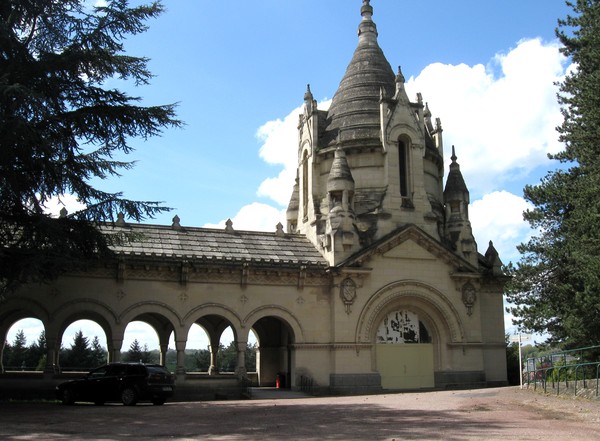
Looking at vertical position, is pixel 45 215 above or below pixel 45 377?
above

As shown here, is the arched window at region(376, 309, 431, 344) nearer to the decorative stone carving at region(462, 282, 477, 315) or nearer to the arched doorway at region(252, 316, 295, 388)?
the decorative stone carving at region(462, 282, 477, 315)

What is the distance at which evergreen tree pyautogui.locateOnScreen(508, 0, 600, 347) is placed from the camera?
26.8 meters

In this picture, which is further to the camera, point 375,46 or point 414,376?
point 375,46

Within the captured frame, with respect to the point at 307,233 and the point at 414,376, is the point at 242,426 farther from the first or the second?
the point at 307,233

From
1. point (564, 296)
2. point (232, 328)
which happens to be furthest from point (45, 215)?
point (564, 296)

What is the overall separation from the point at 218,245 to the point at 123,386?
397 inches

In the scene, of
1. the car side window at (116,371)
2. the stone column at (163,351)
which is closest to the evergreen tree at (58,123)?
the car side window at (116,371)

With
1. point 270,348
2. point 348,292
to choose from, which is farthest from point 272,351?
point 348,292

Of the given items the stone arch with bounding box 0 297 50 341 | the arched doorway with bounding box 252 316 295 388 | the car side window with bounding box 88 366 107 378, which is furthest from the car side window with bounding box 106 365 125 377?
the arched doorway with bounding box 252 316 295 388

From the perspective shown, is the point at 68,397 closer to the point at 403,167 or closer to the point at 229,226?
the point at 229,226

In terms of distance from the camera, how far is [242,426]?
49.3 ft

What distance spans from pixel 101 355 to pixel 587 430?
51.3 meters

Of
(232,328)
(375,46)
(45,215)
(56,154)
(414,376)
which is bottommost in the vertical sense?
(414,376)

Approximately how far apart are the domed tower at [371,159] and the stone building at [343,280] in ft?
0.26
